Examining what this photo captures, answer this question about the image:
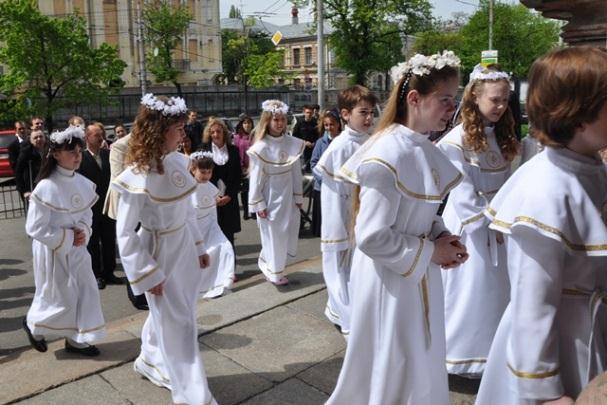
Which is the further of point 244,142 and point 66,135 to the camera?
point 244,142

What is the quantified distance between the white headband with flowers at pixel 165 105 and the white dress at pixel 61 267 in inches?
55.7

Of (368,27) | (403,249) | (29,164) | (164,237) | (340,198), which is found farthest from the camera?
(368,27)

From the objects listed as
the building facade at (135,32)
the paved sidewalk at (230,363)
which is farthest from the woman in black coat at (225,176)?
the building facade at (135,32)

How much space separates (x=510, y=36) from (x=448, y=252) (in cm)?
5642

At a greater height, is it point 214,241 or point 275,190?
point 275,190

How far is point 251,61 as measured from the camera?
44812 millimetres

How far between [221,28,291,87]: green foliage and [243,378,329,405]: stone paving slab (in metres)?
39.8

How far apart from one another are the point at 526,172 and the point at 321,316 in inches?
141

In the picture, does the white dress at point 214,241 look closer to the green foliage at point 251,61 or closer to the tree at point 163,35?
the green foliage at point 251,61

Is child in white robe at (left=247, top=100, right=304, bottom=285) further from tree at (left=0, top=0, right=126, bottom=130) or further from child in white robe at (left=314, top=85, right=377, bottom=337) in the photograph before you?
tree at (left=0, top=0, right=126, bottom=130)

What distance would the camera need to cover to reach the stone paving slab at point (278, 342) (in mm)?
4355

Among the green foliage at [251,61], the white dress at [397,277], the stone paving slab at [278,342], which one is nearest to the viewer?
the white dress at [397,277]

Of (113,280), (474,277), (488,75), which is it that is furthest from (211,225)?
(488,75)

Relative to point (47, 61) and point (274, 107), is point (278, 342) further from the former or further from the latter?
point (47, 61)
